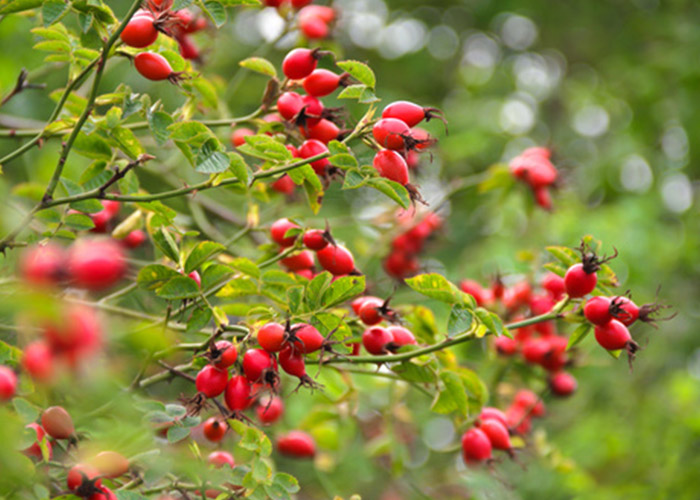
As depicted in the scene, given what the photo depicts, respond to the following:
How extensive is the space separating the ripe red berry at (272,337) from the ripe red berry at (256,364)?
0.02 metres

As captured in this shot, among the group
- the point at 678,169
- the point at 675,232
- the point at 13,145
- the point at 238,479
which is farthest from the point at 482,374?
the point at 678,169

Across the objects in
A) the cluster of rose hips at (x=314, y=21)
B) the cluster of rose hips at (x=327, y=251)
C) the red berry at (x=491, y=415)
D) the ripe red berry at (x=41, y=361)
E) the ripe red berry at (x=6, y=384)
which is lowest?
the red berry at (x=491, y=415)

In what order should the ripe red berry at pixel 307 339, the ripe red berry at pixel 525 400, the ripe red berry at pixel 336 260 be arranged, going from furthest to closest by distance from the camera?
the ripe red berry at pixel 525 400
the ripe red berry at pixel 336 260
the ripe red berry at pixel 307 339

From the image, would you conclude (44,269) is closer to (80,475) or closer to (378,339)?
(80,475)

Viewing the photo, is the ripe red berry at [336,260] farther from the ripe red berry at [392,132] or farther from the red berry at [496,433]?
the red berry at [496,433]

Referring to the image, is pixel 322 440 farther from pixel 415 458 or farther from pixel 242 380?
pixel 415 458

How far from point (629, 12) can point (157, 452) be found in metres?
6.25

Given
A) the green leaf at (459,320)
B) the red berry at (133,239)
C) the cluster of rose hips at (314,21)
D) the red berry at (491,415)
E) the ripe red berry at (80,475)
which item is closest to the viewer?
the ripe red berry at (80,475)

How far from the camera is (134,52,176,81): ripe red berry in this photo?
1.28 metres

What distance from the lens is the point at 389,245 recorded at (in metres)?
2.51

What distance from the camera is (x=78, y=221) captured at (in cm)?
137

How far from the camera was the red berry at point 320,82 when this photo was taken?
4.69 feet

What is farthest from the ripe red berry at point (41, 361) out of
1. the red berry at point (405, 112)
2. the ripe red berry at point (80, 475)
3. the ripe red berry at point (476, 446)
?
the ripe red berry at point (476, 446)

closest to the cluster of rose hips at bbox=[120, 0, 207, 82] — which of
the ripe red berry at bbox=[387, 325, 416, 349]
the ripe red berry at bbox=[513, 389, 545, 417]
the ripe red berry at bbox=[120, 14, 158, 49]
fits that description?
the ripe red berry at bbox=[120, 14, 158, 49]
